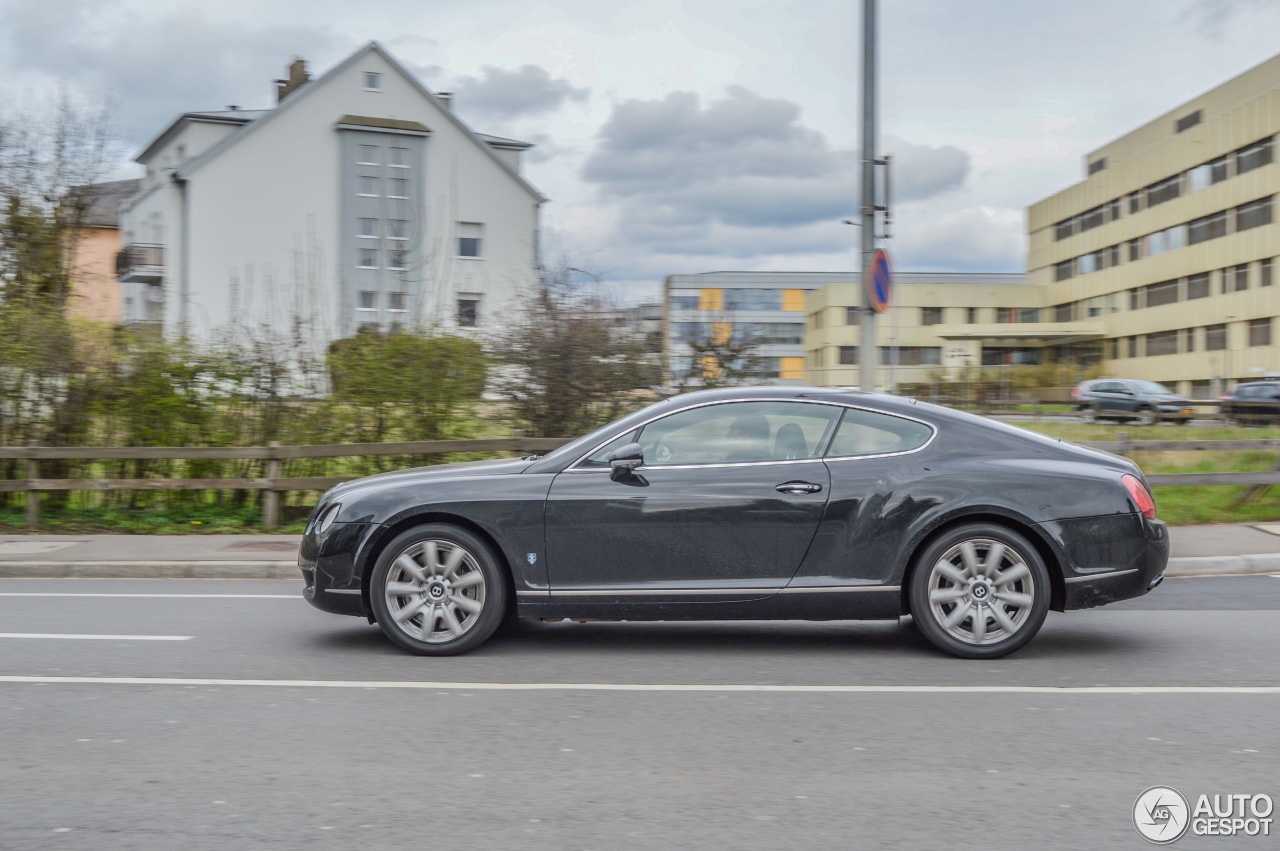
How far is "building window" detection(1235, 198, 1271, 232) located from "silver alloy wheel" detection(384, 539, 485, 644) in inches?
2294

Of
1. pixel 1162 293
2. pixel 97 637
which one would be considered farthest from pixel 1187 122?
pixel 97 637

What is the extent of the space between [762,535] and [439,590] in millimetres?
1813

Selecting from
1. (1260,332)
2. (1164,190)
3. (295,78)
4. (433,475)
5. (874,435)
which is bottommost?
(433,475)

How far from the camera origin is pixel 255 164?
48312mm

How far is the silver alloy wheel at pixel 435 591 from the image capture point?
22.1ft

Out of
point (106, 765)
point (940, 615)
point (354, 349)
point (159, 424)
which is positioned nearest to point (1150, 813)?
point (940, 615)

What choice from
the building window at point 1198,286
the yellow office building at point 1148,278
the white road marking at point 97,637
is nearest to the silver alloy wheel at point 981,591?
the white road marking at point 97,637

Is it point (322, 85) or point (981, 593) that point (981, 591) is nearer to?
point (981, 593)

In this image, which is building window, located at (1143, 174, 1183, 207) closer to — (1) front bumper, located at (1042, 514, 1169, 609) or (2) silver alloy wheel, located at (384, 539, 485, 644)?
(1) front bumper, located at (1042, 514, 1169, 609)

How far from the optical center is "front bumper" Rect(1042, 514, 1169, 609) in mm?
6586

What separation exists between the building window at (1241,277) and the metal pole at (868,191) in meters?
53.3

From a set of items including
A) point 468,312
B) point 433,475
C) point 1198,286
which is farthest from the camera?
point 1198,286

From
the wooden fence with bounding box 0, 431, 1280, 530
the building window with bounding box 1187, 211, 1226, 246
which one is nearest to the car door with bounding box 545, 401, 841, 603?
the wooden fence with bounding box 0, 431, 1280, 530

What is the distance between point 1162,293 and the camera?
224ft
